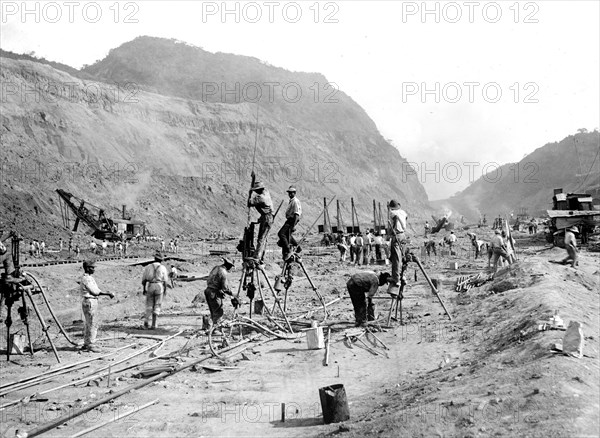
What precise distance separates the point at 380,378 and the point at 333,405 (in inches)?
77.3

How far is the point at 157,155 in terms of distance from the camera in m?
55.8

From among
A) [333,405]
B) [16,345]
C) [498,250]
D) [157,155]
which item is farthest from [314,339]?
[157,155]

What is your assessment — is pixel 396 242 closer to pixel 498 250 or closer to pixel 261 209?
pixel 261 209

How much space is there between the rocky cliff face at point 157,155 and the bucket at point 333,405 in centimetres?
1758

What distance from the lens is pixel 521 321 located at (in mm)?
8062

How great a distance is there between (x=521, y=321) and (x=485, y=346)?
0.69 m

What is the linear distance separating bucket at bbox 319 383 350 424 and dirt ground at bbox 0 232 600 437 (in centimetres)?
10

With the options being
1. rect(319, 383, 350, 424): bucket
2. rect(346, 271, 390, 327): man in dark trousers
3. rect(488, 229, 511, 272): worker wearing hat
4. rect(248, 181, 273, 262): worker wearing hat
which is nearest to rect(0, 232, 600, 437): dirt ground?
rect(319, 383, 350, 424): bucket

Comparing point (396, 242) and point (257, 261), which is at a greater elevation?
point (396, 242)

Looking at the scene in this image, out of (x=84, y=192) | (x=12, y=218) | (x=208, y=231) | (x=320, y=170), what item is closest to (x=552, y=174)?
(x=320, y=170)

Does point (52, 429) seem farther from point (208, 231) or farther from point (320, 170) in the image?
point (320, 170)

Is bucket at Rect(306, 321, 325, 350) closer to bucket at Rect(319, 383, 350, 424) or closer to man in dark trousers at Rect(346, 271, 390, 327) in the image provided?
man in dark trousers at Rect(346, 271, 390, 327)

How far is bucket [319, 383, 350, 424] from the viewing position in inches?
219

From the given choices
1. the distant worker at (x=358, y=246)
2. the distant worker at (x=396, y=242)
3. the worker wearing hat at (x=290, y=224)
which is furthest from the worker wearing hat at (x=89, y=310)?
the distant worker at (x=358, y=246)
